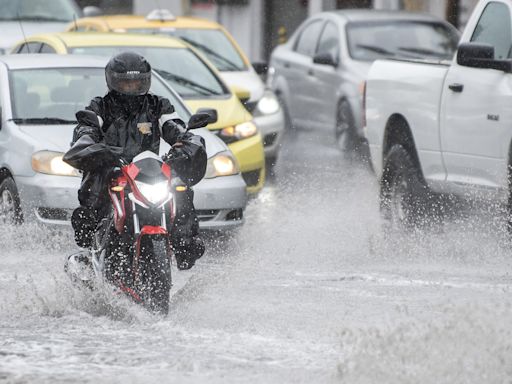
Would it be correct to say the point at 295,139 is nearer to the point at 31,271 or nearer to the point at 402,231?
the point at 402,231

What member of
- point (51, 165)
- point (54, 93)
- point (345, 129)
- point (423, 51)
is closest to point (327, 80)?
point (345, 129)

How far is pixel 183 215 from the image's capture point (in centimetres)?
834

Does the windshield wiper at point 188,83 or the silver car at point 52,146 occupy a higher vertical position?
the silver car at point 52,146

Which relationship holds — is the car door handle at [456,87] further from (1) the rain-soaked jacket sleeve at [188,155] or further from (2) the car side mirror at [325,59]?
(2) the car side mirror at [325,59]

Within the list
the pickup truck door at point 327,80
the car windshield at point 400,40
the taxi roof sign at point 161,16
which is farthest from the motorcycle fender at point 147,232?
the pickup truck door at point 327,80

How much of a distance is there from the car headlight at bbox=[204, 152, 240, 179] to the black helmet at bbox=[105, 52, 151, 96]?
2877 millimetres

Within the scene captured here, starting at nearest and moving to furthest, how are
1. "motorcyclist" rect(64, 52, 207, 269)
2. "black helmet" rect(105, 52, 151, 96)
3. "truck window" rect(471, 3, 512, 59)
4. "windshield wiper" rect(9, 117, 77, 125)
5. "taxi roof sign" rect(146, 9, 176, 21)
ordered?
"motorcyclist" rect(64, 52, 207, 269) < "black helmet" rect(105, 52, 151, 96) < "truck window" rect(471, 3, 512, 59) < "windshield wiper" rect(9, 117, 77, 125) < "taxi roof sign" rect(146, 9, 176, 21)

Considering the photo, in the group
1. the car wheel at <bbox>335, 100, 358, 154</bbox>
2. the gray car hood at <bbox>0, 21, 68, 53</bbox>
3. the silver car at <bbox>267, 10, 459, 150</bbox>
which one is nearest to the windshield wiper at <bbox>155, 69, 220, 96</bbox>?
the silver car at <bbox>267, 10, 459, 150</bbox>

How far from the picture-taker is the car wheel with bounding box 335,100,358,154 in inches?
741

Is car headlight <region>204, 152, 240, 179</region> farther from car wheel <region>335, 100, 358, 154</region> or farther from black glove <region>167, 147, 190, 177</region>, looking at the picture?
car wheel <region>335, 100, 358, 154</region>

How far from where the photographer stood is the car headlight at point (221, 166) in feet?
37.3

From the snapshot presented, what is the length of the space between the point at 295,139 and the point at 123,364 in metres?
14.2

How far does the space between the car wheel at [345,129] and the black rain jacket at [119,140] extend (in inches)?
402

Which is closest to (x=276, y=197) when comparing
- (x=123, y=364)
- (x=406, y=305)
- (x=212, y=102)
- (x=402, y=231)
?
(x=212, y=102)
